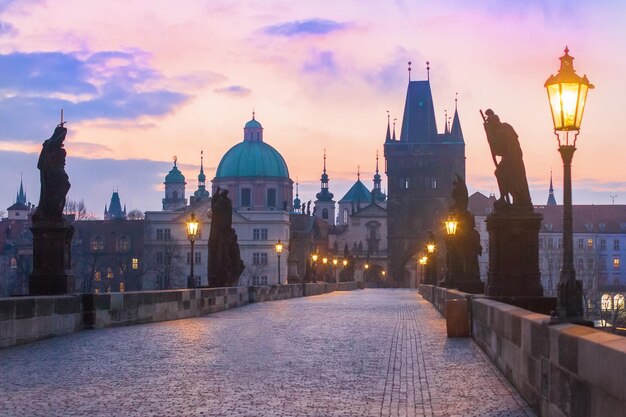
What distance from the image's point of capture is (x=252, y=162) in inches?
5704

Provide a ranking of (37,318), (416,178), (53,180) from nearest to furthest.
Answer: (37,318) < (53,180) < (416,178)

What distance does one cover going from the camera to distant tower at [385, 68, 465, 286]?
136250 millimetres

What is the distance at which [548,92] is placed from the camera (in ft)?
33.2

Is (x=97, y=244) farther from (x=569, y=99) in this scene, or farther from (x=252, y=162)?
(x=569, y=99)

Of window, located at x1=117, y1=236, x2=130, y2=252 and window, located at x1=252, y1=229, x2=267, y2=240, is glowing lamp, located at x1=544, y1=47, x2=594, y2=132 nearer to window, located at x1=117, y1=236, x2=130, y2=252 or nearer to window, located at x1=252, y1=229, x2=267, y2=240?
window, located at x1=252, y1=229, x2=267, y2=240

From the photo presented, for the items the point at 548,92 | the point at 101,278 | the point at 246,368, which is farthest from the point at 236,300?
the point at 101,278

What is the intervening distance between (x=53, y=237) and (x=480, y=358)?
9922mm

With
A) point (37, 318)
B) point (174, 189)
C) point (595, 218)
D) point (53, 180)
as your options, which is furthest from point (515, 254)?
point (174, 189)

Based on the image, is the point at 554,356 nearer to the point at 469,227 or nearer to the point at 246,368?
the point at 246,368

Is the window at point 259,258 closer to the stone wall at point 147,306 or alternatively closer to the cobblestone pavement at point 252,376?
the stone wall at point 147,306

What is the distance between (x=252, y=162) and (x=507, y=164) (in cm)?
12656

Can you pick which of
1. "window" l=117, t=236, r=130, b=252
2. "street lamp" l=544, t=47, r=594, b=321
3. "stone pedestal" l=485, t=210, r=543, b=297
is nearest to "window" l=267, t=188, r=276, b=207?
"window" l=117, t=236, r=130, b=252

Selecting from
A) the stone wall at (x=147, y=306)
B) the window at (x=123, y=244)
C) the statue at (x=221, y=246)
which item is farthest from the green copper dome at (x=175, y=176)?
the stone wall at (x=147, y=306)

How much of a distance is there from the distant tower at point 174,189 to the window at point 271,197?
106 ft
